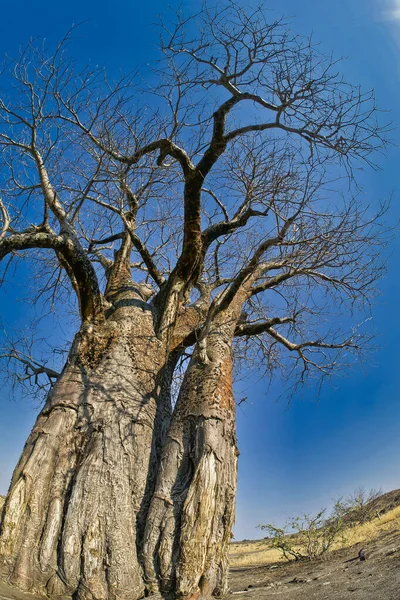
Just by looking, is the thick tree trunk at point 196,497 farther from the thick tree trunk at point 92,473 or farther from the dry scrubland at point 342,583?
the dry scrubland at point 342,583

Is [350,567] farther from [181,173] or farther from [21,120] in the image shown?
[21,120]

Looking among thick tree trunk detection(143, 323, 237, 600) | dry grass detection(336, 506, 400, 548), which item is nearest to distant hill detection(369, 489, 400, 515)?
dry grass detection(336, 506, 400, 548)

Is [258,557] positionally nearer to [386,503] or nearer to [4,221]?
[386,503]

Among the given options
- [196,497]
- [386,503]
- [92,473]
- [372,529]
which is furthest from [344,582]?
[386,503]

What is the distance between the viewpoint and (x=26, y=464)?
3.37 m

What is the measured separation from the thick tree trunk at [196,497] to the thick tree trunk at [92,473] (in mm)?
208

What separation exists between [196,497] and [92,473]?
0.78m

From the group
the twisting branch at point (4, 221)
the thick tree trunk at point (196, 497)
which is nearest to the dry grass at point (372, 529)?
the thick tree trunk at point (196, 497)

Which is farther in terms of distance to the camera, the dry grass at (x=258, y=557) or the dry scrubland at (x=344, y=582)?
the dry grass at (x=258, y=557)

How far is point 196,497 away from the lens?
10.5ft

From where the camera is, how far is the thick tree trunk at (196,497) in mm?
2994

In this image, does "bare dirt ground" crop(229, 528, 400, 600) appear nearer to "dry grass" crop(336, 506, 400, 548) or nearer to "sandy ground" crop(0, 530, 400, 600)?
"sandy ground" crop(0, 530, 400, 600)

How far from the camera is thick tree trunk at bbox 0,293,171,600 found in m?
2.94

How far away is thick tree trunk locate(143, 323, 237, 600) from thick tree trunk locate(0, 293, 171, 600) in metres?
0.21
